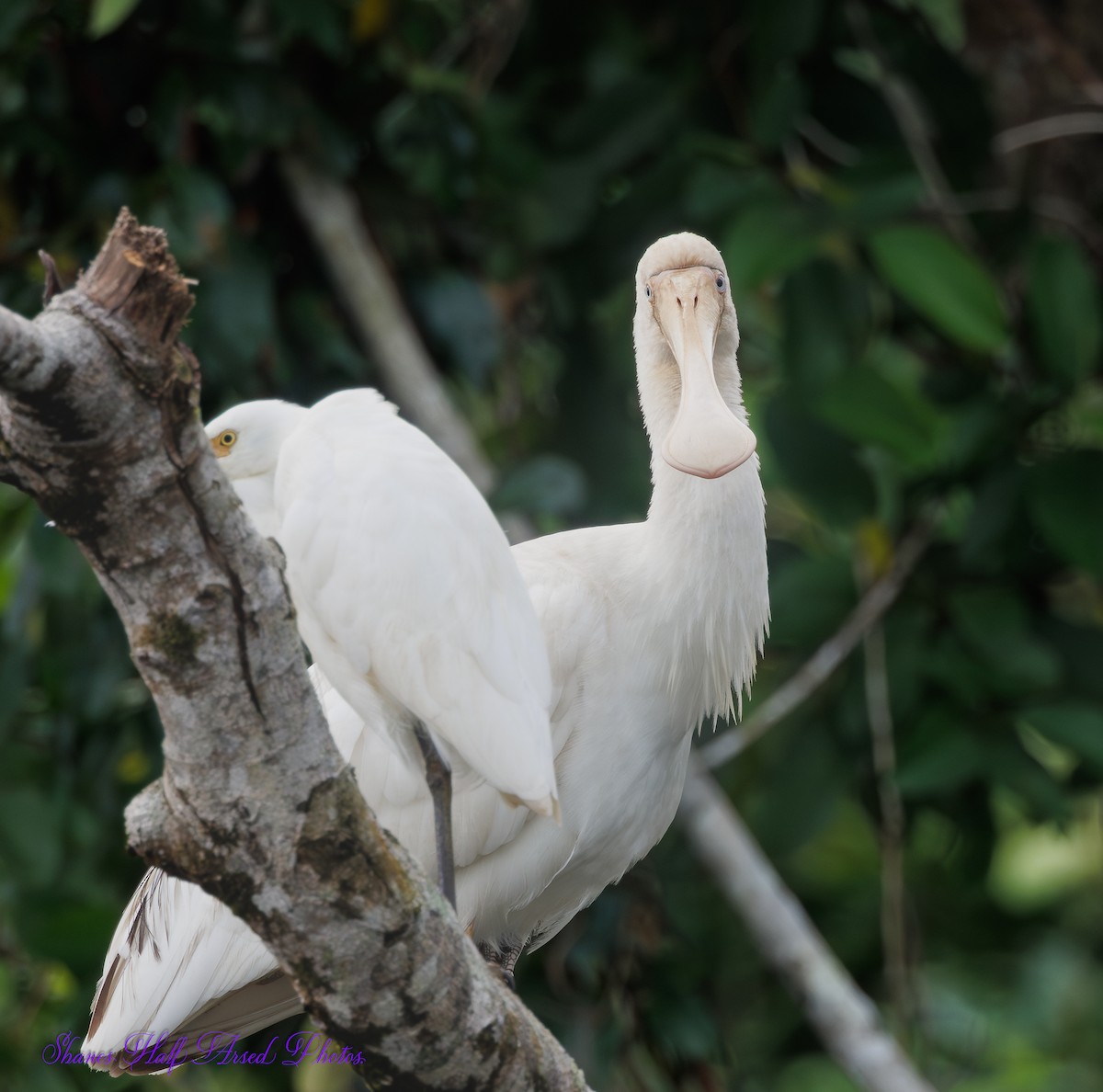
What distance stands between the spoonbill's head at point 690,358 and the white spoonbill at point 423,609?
28cm

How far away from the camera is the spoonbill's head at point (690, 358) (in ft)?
5.87

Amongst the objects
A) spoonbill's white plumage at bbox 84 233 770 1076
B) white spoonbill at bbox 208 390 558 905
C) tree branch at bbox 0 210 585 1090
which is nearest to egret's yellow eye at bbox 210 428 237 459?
white spoonbill at bbox 208 390 558 905

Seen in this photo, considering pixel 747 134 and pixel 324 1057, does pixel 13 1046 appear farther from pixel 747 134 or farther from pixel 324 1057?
pixel 747 134

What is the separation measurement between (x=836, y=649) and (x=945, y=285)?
2.76 feet

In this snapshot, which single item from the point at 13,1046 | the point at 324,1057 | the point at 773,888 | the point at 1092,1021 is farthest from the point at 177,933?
the point at 1092,1021

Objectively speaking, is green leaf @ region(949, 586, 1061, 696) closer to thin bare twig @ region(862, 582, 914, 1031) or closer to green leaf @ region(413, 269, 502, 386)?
thin bare twig @ region(862, 582, 914, 1031)

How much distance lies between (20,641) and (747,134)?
6.78 feet

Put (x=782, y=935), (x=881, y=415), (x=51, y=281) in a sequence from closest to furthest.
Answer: (x=51, y=281), (x=881, y=415), (x=782, y=935)

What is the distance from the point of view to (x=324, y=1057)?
230cm

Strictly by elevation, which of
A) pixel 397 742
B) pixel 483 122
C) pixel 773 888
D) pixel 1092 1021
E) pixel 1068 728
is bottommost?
pixel 1092 1021

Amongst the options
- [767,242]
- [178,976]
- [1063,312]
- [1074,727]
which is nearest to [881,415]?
[767,242]

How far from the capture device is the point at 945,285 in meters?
2.97

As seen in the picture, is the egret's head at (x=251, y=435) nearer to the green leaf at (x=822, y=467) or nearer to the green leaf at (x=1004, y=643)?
the green leaf at (x=822, y=467)

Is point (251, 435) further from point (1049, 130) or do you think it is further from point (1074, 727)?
point (1049, 130)
